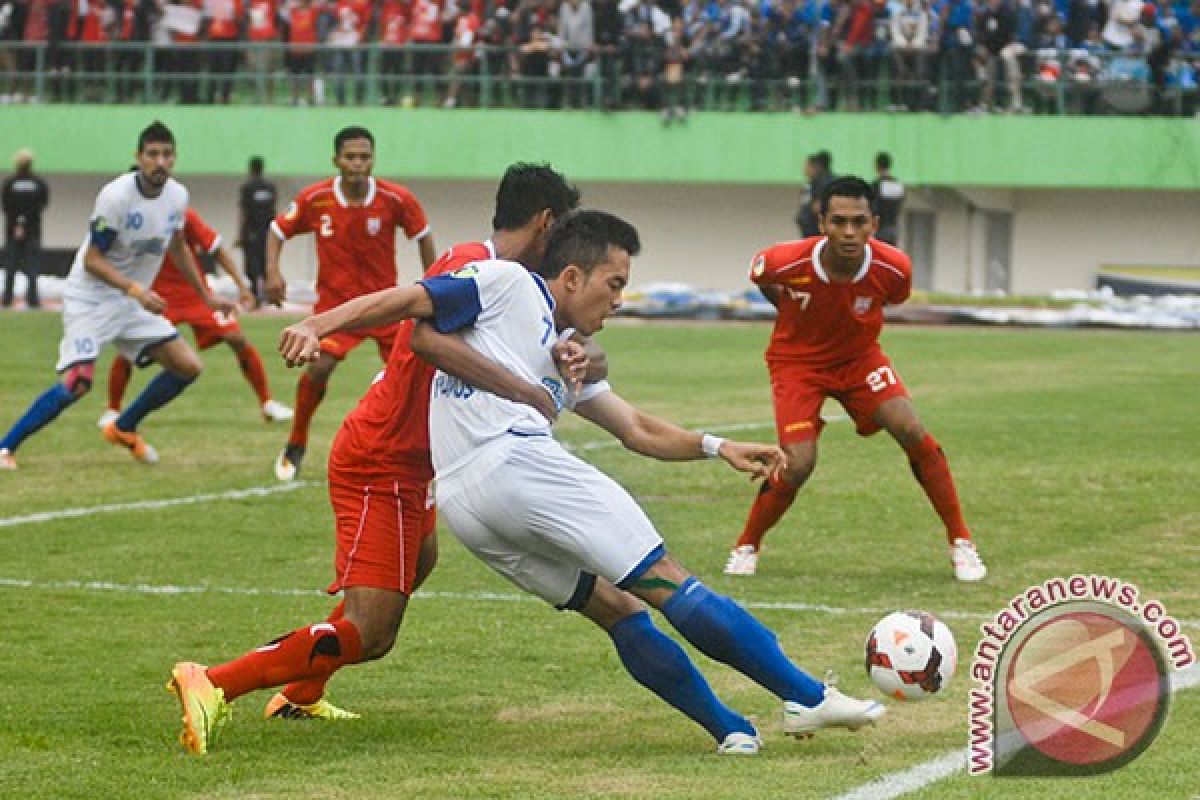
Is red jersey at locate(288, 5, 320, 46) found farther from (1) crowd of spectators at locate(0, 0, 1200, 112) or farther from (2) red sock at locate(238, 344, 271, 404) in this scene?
(2) red sock at locate(238, 344, 271, 404)

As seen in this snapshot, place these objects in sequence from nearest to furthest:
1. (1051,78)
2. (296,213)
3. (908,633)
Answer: (908,633) < (296,213) < (1051,78)

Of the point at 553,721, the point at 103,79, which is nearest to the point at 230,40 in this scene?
the point at 103,79

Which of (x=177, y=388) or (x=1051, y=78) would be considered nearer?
(x=177, y=388)

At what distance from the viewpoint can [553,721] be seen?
311 inches

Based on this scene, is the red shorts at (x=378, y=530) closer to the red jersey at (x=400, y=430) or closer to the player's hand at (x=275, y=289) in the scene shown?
the red jersey at (x=400, y=430)

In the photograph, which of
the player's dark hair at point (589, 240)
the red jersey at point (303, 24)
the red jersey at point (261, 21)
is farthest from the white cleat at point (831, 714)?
the red jersey at point (261, 21)

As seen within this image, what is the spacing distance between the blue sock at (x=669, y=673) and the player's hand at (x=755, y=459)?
577mm

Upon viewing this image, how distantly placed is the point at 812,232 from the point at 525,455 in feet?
76.9

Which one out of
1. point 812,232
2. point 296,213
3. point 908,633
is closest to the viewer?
point 908,633

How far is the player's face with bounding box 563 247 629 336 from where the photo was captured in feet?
23.6

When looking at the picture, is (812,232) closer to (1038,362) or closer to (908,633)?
(1038,362)

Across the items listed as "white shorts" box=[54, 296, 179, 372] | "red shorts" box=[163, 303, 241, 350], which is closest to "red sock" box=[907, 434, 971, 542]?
"white shorts" box=[54, 296, 179, 372]

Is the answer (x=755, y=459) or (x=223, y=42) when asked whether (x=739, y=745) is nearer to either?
(x=755, y=459)

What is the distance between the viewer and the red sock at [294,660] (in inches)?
292
